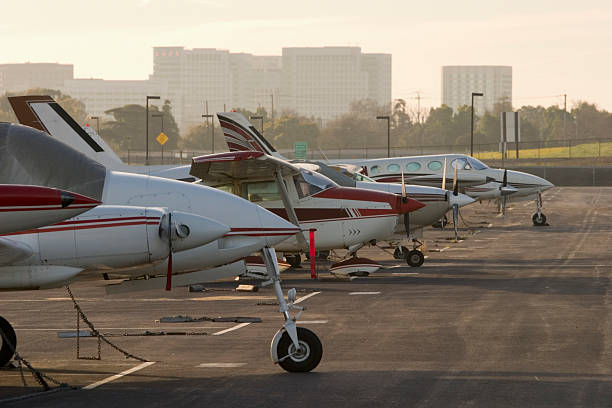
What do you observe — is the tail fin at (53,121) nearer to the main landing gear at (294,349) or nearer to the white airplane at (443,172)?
the main landing gear at (294,349)

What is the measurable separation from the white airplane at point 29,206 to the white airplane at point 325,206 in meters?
12.8

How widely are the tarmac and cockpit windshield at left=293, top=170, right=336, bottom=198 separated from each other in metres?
2.12

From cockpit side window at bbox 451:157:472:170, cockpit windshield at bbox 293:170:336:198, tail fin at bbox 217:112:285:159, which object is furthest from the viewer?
cockpit side window at bbox 451:157:472:170

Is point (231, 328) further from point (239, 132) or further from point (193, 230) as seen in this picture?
point (239, 132)

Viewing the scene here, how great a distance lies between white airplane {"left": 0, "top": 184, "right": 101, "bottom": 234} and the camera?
10.2 meters

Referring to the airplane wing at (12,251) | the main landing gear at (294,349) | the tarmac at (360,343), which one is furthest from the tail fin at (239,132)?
the airplane wing at (12,251)

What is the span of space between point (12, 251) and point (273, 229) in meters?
3.17

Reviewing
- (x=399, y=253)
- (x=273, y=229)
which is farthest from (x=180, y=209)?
(x=399, y=253)

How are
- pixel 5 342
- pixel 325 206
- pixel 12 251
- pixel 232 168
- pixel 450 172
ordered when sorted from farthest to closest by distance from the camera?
pixel 450 172, pixel 325 206, pixel 232 168, pixel 5 342, pixel 12 251

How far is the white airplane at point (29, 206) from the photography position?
10164 millimetres

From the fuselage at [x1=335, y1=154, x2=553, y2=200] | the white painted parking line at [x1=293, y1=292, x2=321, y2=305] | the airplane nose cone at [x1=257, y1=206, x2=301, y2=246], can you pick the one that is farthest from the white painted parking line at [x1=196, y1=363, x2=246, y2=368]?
the fuselage at [x1=335, y1=154, x2=553, y2=200]

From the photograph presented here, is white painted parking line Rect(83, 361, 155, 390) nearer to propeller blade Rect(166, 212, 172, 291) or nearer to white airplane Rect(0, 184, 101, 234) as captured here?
propeller blade Rect(166, 212, 172, 291)

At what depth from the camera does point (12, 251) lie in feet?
37.8

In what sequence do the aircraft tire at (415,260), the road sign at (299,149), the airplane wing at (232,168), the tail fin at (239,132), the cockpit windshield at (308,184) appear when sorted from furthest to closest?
the road sign at (299,149) < the tail fin at (239,132) < the aircraft tire at (415,260) < the cockpit windshield at (308,184) < the airplane wing at (232,168)
